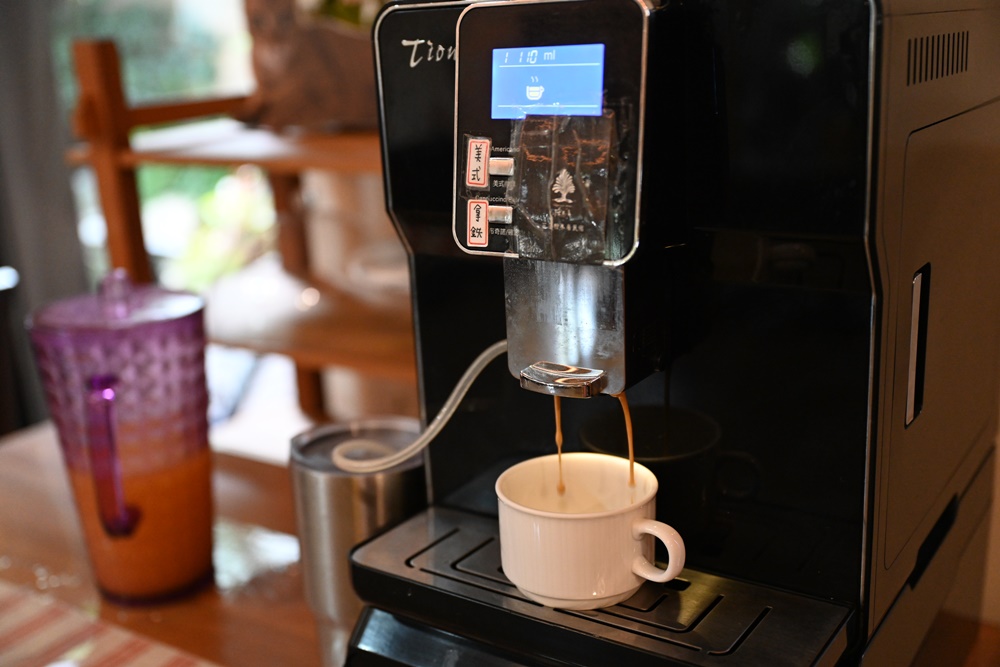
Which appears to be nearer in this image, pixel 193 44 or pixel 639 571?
pixel 639 571

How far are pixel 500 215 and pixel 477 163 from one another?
0.11 feet

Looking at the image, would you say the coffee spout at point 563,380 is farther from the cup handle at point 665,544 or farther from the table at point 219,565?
the table at point 219,565

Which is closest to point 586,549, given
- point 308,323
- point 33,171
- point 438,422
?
point 438,422

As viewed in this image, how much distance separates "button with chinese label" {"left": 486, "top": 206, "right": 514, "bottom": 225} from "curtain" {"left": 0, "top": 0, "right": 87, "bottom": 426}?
67.3 inches

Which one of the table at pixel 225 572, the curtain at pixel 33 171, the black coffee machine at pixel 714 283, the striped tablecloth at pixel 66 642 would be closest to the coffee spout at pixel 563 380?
the black coffee machine at pixel 714 283

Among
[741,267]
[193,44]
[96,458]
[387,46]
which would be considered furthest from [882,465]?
[193,44]

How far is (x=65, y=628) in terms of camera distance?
97 cm

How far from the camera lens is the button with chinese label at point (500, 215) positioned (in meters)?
0.59

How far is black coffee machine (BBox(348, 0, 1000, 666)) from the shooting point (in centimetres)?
55

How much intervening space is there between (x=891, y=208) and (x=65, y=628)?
0.81 meters

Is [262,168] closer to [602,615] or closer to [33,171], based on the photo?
[602,615]

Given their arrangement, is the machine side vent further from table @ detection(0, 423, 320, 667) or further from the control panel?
table @ detection(0, 423, 320, 667)

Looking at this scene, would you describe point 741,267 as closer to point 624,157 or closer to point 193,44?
point 624,157

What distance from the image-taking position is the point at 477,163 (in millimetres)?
597
